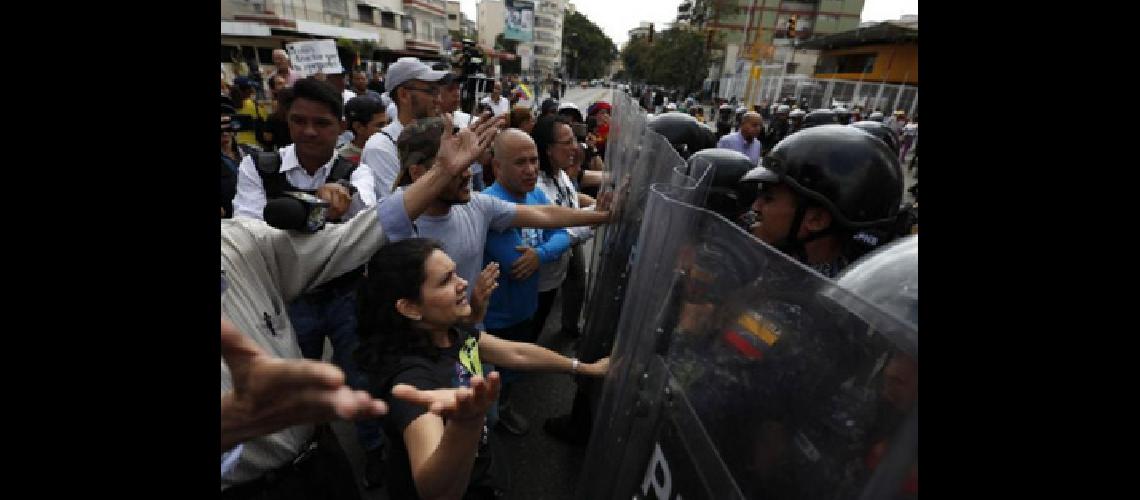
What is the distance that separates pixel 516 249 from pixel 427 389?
129 cm

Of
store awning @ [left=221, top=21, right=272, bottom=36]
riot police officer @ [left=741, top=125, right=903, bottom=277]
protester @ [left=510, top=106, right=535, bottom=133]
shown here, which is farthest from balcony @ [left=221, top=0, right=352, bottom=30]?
riot police officer @ [left=741, top=125, right=903, bottom=277]

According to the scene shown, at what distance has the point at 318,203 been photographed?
1.59 metres

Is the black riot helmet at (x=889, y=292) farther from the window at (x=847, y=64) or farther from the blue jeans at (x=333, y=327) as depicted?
the window at (x=847, y=64)

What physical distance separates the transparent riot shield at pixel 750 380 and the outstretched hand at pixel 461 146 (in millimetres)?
785

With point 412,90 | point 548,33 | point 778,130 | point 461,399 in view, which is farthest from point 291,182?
point 548,33

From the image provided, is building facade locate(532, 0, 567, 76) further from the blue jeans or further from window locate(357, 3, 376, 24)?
the blue jeans

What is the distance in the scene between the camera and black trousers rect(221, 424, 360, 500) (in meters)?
1.38

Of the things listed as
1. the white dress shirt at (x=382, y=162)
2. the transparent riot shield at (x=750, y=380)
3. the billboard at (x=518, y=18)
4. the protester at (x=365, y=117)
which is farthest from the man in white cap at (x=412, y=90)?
the billboard at (x=518, y=18)

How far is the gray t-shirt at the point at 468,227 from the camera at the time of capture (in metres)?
2.07
